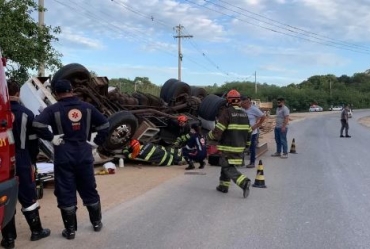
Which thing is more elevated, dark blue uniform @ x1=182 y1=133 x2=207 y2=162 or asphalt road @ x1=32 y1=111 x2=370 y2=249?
dark blue uniform @ x1=182 y1=133 x2=207 y2=162

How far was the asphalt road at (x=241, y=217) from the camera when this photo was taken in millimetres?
5340

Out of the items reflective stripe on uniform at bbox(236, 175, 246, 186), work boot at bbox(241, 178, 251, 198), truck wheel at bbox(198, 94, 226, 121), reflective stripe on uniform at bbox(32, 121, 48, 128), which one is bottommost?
work boot at bbox(241, 178, 251, 198)

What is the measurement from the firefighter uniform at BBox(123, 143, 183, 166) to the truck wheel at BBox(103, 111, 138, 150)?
285 millimetres

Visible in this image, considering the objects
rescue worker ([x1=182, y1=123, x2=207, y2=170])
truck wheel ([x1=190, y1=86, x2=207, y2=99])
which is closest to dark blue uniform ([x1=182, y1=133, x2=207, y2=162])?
rescue worker ([x1=182, y1=123, x2=207, y2=170])

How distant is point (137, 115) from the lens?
1251 cm

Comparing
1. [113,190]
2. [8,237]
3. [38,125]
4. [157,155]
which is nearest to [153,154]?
[157,155]

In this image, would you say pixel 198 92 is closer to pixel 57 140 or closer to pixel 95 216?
pixel 95 216

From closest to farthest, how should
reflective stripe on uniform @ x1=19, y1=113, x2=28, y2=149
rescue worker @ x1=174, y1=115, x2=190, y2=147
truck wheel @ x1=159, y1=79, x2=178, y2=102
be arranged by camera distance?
reflective stripe on uniform @ x1=19, y1=113, x2=28, y2=149 < rescue worker @ x1=174, y1=115, x2=190, y2=147 < truck wheel @ x1=159, y1=79, x2=178, y2=102

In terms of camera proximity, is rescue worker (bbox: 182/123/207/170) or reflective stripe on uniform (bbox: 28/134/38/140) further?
rescue worker (bbox: 182/123/207/170)

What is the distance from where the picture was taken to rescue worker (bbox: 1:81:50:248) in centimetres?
502

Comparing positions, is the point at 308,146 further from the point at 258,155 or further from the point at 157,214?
the point at 157,214

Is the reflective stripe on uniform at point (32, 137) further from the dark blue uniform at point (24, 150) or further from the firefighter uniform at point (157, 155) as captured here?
the firefighter uniform at point (157, 155)

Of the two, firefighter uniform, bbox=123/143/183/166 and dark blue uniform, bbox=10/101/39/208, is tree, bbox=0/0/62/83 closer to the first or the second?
firefighter uniform, bbox=123/143/183/166

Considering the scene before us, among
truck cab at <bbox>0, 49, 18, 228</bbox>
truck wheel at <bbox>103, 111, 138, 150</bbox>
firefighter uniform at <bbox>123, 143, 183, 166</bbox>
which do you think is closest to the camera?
truck cab at <bbox>0, 49, 18, 228</bbox>
